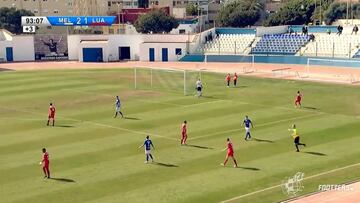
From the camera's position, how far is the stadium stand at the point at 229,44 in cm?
9312

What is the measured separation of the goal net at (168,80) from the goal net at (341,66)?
16.4 meters

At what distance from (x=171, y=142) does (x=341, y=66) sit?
48.0m

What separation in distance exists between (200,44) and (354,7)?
5954 cm

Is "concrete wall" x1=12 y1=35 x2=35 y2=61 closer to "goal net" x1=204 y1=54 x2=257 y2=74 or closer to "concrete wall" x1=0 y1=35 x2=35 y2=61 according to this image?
"concrete wall" x1=0 y1=35 x2=35 y2=61

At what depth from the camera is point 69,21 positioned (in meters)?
97.4

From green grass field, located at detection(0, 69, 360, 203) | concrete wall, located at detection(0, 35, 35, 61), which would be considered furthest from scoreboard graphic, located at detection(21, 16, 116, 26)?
green grass field, located at detection(0, 69, 360, 203)

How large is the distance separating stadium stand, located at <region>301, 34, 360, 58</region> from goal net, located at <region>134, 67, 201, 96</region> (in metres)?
21.5

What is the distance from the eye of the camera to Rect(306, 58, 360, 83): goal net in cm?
6894

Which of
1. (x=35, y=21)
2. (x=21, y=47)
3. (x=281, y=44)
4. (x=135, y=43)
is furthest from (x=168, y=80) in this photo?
(x=35, y=21)

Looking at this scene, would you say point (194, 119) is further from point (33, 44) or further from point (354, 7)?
point (354, 7)

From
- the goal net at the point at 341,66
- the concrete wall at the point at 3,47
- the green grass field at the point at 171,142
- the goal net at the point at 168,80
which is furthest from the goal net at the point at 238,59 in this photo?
the concrete wall at the point at 3,47

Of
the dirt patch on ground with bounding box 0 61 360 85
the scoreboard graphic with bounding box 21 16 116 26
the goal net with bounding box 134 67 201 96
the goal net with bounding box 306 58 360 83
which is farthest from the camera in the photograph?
the scoreboard graphic with bounding box 21 16 116 26

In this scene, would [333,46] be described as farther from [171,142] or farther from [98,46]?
[171,142]

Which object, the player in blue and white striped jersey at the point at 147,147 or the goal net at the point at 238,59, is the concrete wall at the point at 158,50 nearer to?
the goal net at the point at 238,59
